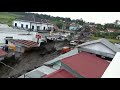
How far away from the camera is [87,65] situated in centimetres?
285

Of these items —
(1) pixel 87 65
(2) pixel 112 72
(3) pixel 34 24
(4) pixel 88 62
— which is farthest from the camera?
(4) pixel 88 62

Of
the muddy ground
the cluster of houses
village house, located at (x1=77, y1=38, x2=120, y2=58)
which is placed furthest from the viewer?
the muddy ground

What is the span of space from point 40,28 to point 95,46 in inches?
50.3

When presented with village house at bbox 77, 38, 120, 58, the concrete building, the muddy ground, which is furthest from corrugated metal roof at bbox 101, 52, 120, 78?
the muddy ground

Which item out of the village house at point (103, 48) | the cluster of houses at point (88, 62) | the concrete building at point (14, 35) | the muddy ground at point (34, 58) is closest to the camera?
the cluster of houses at point (88, 62)

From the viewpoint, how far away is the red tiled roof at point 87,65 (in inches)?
98.9

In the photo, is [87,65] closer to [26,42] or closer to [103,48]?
[103,48]

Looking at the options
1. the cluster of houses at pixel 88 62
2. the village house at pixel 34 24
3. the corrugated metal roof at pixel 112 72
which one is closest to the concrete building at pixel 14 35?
the village house at pixel 34 24

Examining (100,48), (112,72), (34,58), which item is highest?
(112,72)

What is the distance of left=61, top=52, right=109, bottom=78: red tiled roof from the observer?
Result: 2512mm

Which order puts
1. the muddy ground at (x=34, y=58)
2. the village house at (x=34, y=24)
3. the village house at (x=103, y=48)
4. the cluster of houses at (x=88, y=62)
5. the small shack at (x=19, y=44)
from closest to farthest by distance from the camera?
the village house at (x=34, y=24)
the cluster of houses at (x=88, y=62)
the village house at (x=103, y=48)
the small shack at (x=19, y=44)
the muddy ground at (x=34, y=58)

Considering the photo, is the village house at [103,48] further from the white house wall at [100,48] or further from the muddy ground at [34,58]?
the muddy ground at [34,58]

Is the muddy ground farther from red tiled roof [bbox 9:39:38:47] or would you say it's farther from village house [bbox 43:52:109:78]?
village house [bbox 43:52:109:78]

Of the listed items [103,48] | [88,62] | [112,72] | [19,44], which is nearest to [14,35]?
[19,44]
